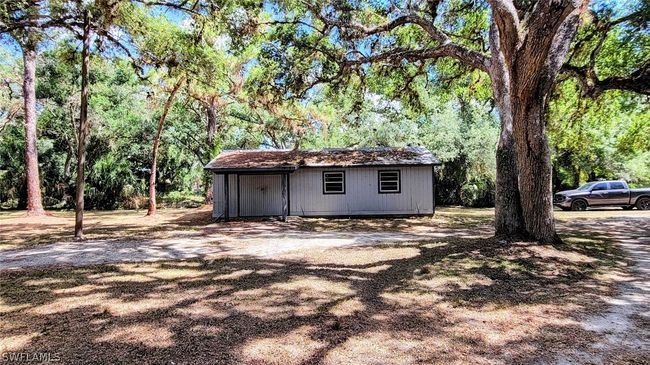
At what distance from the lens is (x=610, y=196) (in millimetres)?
18375

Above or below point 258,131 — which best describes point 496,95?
below

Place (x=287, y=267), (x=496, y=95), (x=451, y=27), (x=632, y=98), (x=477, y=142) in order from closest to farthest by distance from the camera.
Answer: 1. (x=287, y=267)
2. (x=496, y=95)
3. (x=451, y=27)
4. (x=632, y=98)
5. (x=477, y=142)

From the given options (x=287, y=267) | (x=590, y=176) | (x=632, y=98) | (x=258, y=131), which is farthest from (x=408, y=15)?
(x=590, y=176)

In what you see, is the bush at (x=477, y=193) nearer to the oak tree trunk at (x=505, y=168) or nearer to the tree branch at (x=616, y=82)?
the tree branch at (x=616, y=82)

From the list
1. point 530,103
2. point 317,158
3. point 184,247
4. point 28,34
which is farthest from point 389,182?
point 28,34

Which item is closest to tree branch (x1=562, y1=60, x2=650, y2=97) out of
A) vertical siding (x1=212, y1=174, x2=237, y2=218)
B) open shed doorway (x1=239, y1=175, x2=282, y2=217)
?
open shed doorway (x1=239, y1=175, x2=282, y2=217)

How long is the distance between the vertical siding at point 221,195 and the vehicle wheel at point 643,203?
18918 millimetres

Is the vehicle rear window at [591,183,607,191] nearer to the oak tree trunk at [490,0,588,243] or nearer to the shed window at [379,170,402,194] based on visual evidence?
the shed window at [379,170,402,194]

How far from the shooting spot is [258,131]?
25.6 metres

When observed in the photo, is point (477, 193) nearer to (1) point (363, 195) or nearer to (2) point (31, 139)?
(1) point (363, 195)

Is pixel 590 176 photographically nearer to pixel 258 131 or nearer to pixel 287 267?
pixel 258 131

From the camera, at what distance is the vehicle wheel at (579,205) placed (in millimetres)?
18681

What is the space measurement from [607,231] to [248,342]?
1188cm

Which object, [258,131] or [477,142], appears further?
[258,131]
